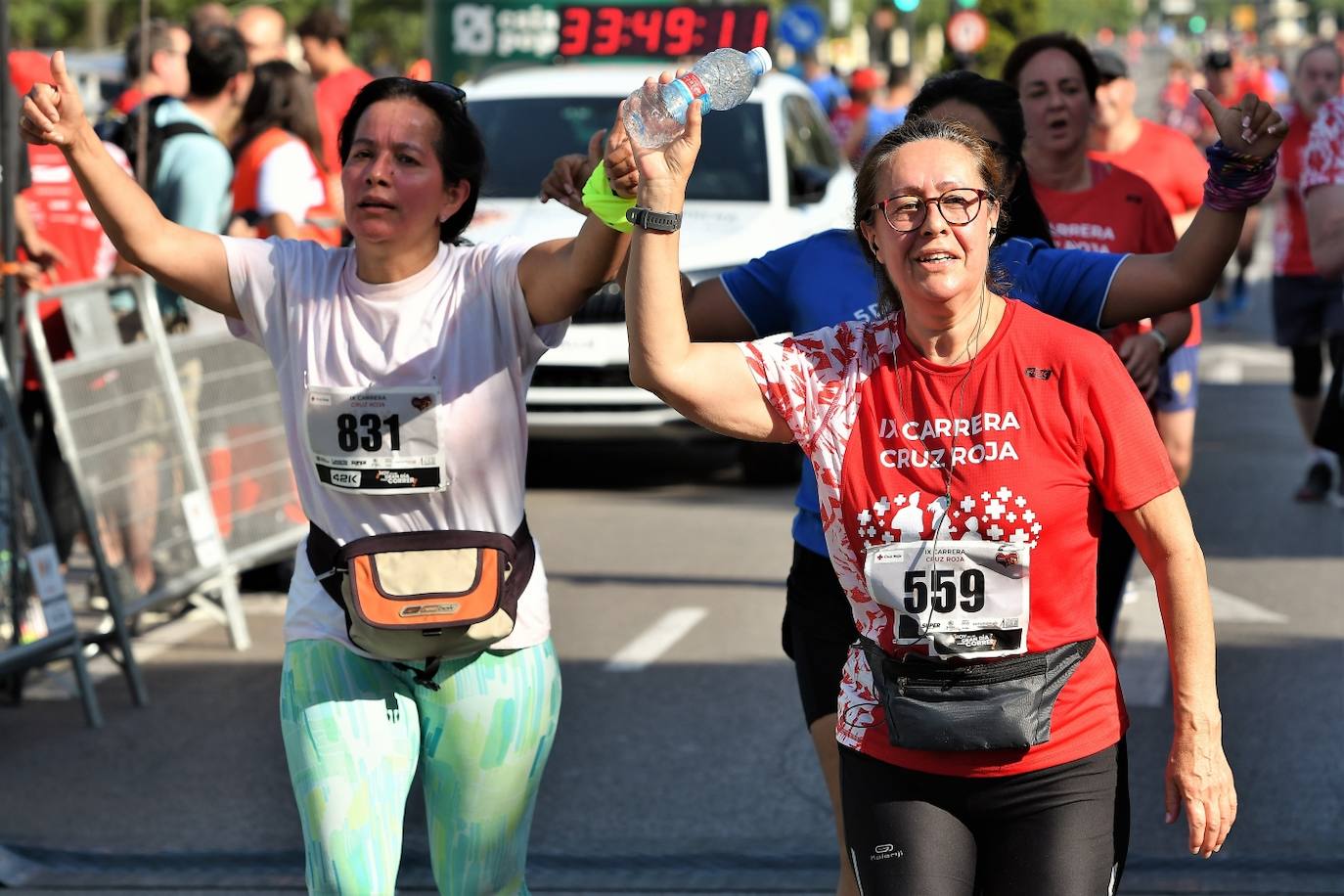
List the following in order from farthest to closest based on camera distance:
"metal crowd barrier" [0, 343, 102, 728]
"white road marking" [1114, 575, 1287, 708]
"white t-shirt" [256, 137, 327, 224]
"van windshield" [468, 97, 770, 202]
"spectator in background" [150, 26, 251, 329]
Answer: "van windshield" [468, 97, 770, 202]
"white t-shirt" [256, 137, 327, 224]
"spectator in background" [150, 26, 251, 329]
"white road marking" [1114, 575, 1287, 708]
"metal crowd barrier" [0, 343, 102, 728]

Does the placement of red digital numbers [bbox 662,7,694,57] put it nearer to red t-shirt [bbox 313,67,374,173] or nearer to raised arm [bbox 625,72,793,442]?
red t-shirt [bbox 313,67,374,173]

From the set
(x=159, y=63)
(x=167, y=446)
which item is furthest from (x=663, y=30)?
(x=167, y=446)

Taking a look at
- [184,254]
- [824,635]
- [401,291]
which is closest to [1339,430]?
[824,635]

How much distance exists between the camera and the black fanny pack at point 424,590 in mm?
3518

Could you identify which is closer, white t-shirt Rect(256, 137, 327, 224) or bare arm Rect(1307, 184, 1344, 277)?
→ bare arm Rect(1307, 184, 1344, 277)

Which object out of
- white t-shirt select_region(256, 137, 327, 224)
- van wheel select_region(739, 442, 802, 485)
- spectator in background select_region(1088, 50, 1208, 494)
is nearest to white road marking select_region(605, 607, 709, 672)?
spectator in background select_region(1088, 50, 1208, 494)

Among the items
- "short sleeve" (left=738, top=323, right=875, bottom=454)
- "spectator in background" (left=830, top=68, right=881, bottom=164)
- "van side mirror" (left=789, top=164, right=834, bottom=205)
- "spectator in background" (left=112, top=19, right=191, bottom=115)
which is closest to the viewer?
"short sleeve" (left=738, top=323, right=875, bottom=454)

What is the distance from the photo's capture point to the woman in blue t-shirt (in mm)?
3779

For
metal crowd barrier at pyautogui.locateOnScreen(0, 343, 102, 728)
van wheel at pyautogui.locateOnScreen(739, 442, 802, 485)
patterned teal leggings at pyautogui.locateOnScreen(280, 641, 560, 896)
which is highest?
patterned teal leggings at pyautogui.locateOnScreen(280, 641, 560, 896)

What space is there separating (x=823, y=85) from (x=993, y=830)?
866 inches

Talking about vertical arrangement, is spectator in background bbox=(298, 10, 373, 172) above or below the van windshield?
above

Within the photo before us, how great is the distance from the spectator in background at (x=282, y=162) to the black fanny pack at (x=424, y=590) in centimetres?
477

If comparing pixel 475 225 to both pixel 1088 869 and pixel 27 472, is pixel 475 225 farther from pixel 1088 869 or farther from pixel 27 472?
pixel 1088 869

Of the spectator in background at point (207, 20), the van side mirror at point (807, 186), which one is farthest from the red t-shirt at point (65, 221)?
the van side mirror at point (807, 186)
